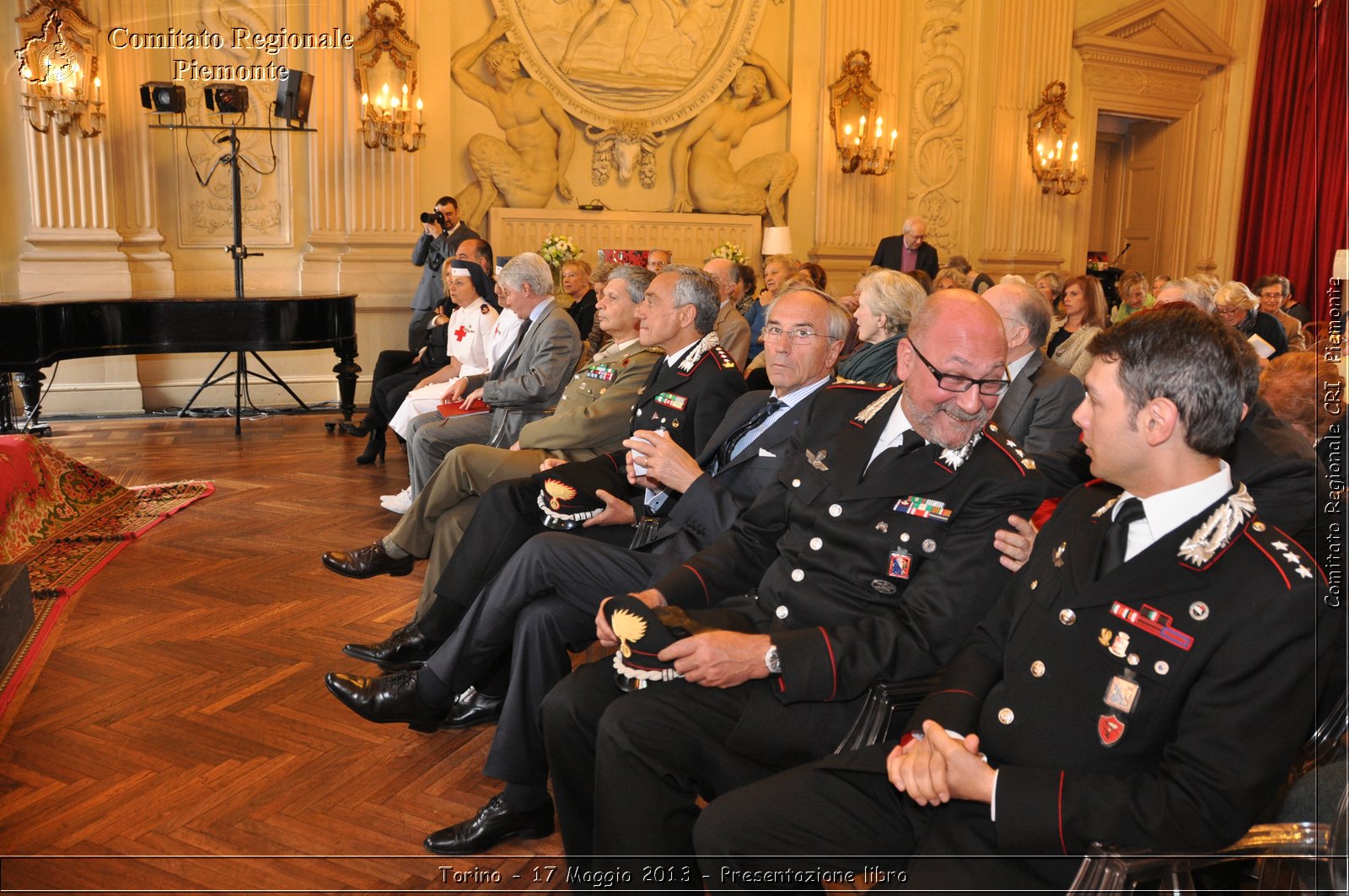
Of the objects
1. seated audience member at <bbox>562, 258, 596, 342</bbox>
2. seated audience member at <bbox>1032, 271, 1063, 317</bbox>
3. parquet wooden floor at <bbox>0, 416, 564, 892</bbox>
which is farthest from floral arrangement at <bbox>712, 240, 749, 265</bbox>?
parquet wooden floor at <bbox>0, 416, 564, 892</bbox>

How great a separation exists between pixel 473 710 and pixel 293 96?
234 inches

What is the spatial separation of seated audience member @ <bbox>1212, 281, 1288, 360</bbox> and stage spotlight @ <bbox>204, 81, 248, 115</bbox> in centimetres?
632

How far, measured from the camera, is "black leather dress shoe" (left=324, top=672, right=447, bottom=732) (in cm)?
281

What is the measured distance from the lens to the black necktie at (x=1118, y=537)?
1.65 meters

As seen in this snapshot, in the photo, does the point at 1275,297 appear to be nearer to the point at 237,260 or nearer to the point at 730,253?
the point at 730,253

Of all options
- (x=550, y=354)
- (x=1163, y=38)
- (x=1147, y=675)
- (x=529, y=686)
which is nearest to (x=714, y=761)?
(x=529, y=686)

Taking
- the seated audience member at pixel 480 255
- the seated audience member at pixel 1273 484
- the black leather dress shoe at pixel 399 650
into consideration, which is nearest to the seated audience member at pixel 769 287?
the seated audience member at pixel 480 255

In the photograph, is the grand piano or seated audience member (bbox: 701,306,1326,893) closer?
seated audience member (bbox: 701,306,1326,893)

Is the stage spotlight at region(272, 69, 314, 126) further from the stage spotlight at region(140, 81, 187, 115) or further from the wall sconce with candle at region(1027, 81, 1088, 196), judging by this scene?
the wall sconce with candle at region(1027, 81, 1088, 196)

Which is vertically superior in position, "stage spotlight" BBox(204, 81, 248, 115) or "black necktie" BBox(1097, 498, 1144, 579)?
"stage spotlight" BBox(204, 81, 248, 115)

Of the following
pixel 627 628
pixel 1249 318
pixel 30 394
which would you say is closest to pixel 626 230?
pixel 30 394

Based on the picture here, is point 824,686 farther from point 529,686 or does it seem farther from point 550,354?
point 550,354

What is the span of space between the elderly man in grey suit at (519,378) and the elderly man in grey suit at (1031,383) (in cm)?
191

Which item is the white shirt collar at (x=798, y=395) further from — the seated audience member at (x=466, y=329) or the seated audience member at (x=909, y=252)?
the seated audience member at (x=909, y=252)
